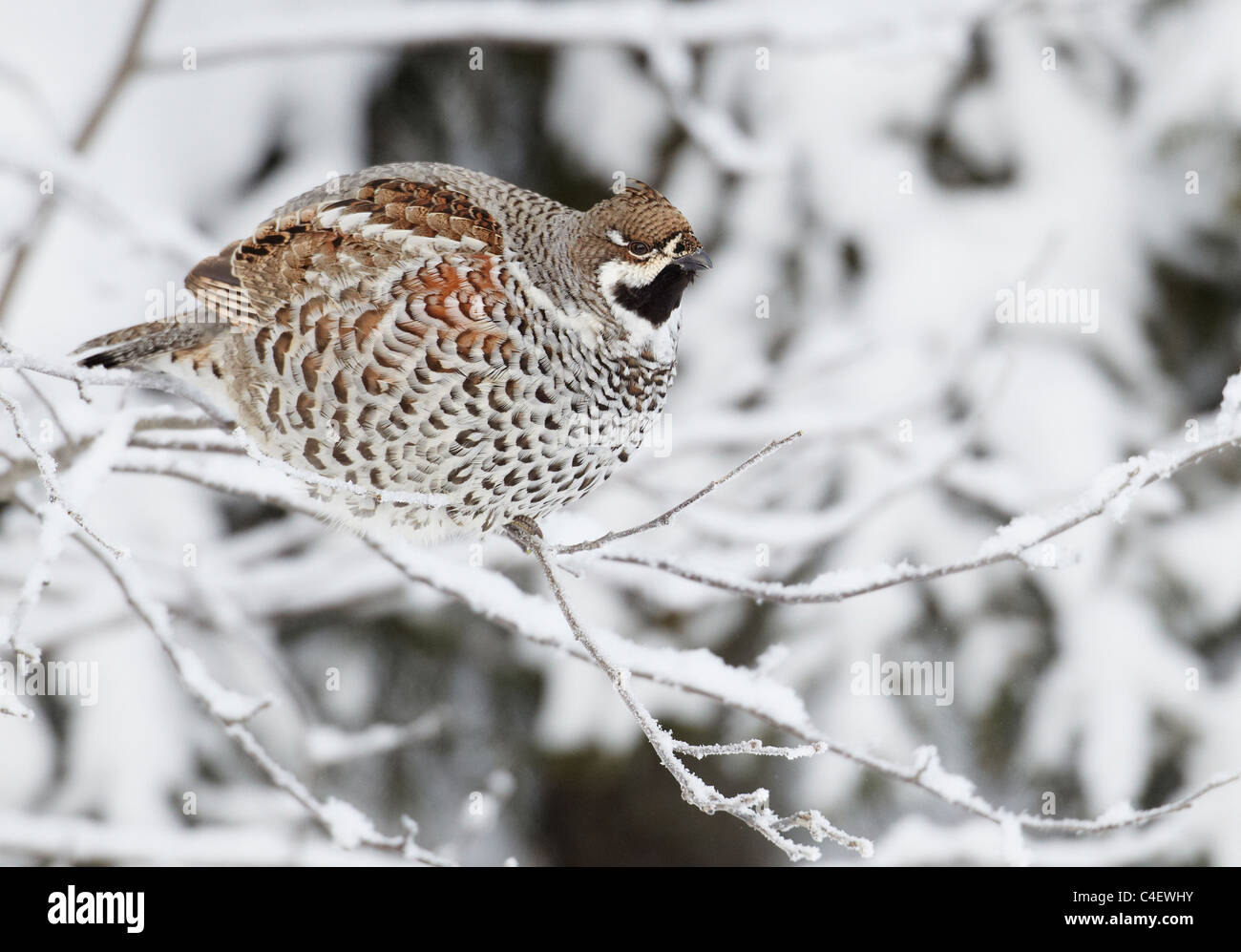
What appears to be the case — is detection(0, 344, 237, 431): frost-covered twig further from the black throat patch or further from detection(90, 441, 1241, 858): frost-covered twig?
the black throat patch

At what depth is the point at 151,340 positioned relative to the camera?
84.4 inches

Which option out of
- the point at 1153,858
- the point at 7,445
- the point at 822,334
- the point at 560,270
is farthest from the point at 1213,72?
the point at 7,445

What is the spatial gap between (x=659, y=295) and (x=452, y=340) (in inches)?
13.1

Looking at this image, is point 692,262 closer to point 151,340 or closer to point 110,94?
point 151,340

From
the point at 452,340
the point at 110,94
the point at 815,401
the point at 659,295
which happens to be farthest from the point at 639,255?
the point at 815,401

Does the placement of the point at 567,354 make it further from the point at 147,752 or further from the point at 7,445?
the point at 147,752

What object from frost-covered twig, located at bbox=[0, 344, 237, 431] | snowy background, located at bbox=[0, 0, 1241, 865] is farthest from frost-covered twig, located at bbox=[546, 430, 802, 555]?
snowy background, located at bbox=[0, 0, 1241, 865]

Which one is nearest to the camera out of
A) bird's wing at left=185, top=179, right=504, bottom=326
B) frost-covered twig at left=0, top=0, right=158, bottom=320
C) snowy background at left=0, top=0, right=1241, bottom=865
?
bird's wing at left=185, top=179, right=504, bottom=326

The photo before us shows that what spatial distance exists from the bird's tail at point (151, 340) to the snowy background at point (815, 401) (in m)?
1.44

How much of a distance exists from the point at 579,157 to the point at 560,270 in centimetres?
225

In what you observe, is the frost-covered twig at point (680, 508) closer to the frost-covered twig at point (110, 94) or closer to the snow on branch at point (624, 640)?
the snow on branch at point (624, 640)

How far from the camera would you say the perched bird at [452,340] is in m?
1.83

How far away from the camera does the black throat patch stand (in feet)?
5.68
